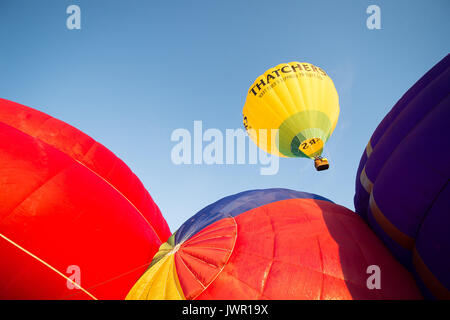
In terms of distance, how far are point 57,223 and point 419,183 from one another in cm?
323

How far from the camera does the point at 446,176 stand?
167 centimetres

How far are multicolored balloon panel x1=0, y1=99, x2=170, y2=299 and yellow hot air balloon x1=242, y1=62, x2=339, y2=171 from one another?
600 cm

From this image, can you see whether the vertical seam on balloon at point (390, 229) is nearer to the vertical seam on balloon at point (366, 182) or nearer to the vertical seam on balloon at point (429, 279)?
the vertical seam on balloon at point (429, 279)

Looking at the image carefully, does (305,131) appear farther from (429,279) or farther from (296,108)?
(429,279)

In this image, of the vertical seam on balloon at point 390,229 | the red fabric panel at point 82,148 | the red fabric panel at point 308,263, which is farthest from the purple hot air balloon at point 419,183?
the red fabric panel at point 82,148

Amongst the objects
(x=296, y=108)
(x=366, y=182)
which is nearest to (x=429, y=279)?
(x=366, y=182)

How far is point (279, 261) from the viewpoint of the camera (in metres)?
2.16

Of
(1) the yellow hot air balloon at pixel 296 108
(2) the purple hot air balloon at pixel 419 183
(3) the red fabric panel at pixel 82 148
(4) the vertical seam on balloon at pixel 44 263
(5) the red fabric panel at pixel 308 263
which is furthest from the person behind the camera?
(1) the yellow hot air balloon at pixel 296 108

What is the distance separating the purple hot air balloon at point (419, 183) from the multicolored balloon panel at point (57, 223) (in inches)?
101

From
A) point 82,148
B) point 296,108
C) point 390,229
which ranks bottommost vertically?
point 390,229

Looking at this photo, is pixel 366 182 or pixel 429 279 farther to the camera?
pixel 366 182

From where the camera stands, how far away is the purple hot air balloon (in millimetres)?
1701

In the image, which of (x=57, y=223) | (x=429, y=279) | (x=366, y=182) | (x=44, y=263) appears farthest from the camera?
(x=366, y=182)

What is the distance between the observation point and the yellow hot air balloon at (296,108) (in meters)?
7.75
